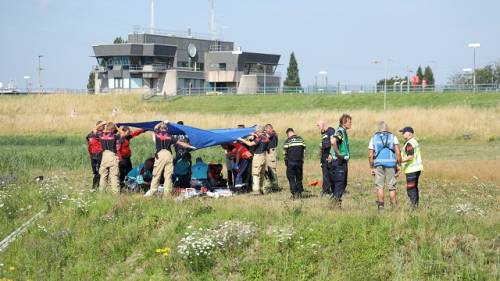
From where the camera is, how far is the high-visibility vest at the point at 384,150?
49.3 ft

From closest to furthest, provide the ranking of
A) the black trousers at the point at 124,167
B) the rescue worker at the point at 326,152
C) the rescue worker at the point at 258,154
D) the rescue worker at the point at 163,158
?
the rescue worker at the point at 326,152 < the rescue worker at the point at 163,158 < the rescue worker at the point at 258,154 < the black trousers at the point at 124,167

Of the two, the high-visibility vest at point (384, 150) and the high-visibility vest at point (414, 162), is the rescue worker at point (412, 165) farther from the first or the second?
the high-visibility vest at point (384, 150)

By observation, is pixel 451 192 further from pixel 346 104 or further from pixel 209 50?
pixel 209 50

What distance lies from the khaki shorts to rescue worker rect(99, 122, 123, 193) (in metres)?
6.58

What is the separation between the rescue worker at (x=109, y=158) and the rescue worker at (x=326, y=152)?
4946mm

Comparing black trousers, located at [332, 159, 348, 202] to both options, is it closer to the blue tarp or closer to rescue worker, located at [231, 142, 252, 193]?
rescue worker, located at [231, 142, 252, 193]

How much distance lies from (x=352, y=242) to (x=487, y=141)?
1378 inches

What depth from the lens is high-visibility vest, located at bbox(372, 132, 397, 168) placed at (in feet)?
49.3

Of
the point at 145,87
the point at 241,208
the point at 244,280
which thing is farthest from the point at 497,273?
the point at 145,87

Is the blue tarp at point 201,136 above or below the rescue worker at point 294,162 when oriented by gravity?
above

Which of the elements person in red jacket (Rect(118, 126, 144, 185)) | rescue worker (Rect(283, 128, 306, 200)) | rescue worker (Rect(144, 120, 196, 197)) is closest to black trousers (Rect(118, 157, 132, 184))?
person in red jacket (Rect(118, 126, 144, 185))

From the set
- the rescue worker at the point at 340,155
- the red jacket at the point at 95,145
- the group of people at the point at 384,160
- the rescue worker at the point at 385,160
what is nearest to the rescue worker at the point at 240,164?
the red jacket at the point at 95,145

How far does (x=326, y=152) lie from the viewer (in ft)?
59.2

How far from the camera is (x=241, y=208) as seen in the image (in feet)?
48.1
